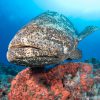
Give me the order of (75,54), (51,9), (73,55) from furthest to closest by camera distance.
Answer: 1. (51,9)
2. (75,54)
3. (73,55)

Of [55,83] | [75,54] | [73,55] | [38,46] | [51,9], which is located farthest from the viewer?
[51,9]

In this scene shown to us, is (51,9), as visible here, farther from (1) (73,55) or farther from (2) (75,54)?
(1) (73,55)

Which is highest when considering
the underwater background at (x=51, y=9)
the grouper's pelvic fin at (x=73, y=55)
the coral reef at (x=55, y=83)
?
the underwater background at (x=51, y=9)

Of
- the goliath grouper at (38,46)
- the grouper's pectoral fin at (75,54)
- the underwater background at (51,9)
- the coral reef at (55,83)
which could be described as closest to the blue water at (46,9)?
the underwater background at (51,9)

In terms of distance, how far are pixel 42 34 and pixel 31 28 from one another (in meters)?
0.41

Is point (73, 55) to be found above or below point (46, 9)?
below

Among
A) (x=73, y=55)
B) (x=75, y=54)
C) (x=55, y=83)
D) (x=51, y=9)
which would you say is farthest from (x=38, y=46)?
(x=51, y=9)

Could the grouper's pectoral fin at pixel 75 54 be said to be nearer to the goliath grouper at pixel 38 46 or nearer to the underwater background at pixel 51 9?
the goliath grouper at pixel 38 46

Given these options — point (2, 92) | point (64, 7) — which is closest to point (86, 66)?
point (2, 92)

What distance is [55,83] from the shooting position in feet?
16.8

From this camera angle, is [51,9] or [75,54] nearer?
[75,54]

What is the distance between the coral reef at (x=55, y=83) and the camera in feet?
16.1

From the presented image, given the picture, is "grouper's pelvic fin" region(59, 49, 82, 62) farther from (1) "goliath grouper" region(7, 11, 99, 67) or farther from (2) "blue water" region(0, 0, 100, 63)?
(2) "blue water" region(0, 0, 100, 63)

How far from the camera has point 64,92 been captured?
4.89 metres
